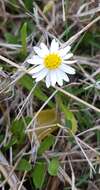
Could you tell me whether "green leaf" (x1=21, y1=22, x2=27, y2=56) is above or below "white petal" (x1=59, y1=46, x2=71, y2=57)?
above

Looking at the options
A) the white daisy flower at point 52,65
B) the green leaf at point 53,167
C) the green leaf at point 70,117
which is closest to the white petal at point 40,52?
the white daisy flower at point 52,65

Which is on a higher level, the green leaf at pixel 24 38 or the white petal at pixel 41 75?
the green leaf at pixel 24 38

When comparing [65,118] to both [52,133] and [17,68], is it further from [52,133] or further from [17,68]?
[17,68]

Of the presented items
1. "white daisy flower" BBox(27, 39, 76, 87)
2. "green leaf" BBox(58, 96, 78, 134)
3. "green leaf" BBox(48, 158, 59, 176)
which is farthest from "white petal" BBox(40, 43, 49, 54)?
"green leaf" BBox(48, 158, 59, 176)

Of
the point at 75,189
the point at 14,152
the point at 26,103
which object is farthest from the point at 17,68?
the point at 75,189

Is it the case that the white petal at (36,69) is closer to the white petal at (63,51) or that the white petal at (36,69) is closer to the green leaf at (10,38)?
the white petal at (63,51)

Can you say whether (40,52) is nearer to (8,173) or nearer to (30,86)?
(30,86)

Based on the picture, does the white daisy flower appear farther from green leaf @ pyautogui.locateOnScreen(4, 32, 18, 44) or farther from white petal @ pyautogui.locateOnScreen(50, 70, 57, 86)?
green leaf @ pyautogui.locateOnScreen(4, 32, 18, 44)
